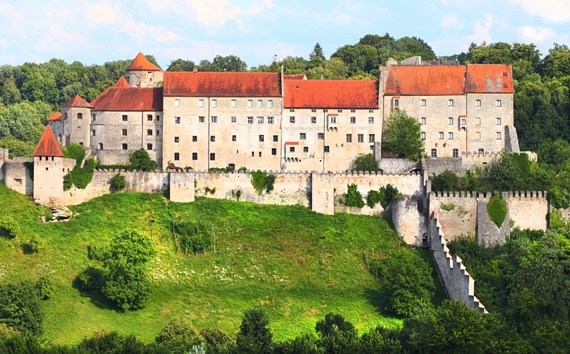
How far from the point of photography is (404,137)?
95.8m

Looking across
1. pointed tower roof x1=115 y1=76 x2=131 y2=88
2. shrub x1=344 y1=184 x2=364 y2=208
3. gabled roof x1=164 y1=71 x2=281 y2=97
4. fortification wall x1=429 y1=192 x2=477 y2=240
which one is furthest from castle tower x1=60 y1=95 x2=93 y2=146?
fortification wall x1=429 y1=192 x2=477 y2=240

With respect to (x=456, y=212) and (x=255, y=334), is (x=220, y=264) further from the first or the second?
(x=456, y=212)

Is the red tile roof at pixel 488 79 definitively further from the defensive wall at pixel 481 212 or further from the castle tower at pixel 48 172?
the castle tower at pixel 48 172

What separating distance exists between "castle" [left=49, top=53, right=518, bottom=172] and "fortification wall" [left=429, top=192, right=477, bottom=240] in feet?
28.5

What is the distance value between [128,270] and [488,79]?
3683 cm

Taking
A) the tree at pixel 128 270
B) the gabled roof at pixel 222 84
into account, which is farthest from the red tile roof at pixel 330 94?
the tree at pixel 128 270

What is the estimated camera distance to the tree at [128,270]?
251 feet

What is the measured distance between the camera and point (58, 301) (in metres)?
75.9

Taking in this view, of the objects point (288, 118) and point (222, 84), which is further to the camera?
point (222, 84)

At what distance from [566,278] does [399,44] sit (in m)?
82.6

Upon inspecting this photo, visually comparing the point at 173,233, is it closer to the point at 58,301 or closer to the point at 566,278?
the point at 58,301

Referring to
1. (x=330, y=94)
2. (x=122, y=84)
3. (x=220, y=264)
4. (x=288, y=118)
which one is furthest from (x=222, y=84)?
(x=220, y=264)

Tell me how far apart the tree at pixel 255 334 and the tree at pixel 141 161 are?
25.9 meters

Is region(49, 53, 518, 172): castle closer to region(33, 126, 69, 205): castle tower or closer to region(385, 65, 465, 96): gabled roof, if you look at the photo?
region(385, 65, 465, 96): gabled roof
